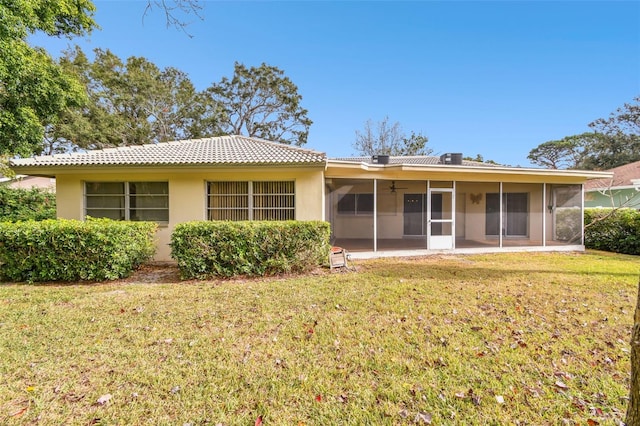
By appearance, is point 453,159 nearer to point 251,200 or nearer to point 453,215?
point 453,215

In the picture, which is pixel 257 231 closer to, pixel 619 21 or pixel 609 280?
pixel 609 280

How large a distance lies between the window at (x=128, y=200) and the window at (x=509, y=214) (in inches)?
464

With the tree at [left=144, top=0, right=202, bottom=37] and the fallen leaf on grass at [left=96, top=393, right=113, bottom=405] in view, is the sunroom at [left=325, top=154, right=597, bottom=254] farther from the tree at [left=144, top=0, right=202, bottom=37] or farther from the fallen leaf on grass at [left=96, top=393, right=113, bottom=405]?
the fallen leaf on grass at [left=96, top=393, right=113, bottom=405]

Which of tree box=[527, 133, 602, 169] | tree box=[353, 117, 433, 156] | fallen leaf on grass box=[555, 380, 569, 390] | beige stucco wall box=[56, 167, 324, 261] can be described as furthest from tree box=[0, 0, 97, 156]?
tree box=[527, 133, 602, 169]

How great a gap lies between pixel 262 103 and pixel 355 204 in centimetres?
2268

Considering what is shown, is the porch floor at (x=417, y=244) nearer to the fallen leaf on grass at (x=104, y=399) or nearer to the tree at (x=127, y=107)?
the fallen leaf on grass at (x=104, y=399)

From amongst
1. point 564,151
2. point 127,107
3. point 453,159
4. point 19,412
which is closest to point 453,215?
point 453,159

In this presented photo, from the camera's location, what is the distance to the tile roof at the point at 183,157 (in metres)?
7.80

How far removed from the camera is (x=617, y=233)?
35.8 ft

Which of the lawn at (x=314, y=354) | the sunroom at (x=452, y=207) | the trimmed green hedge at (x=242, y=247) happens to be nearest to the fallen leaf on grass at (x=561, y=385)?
the lawn at (x=314, y=354)

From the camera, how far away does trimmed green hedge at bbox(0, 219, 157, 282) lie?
5973 millimetres

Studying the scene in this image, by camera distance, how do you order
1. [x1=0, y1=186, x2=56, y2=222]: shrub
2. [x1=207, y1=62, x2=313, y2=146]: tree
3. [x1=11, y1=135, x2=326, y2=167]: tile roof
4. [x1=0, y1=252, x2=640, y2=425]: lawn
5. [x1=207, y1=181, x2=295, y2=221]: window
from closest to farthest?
[x1=0, y1=252, x2=640, y2=425]: lawn
[x1=11, y1=135, x2=326, y2=167]: tile roof
[x1=207, y1=181, x2=295, y2=221]: window
[x1=0, y1=186, x2=56, y2=222]: shrub
[x1=207, y1=62, x2=313, y2=146]: tree

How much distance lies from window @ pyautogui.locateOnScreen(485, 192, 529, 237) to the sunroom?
0.03 m

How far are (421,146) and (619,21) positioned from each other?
2743cm
